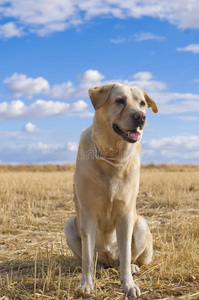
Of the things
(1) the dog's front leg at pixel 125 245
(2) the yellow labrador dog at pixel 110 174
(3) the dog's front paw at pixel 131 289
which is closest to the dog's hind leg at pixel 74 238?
(2) the yellow labrador dog at pixel 110 174

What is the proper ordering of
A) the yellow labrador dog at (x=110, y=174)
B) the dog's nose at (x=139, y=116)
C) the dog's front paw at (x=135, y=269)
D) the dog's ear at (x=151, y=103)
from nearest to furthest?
the dog's nose at (x=139, y=116) → the yellow labrador dog at (x=110, y=174) → the dog's ear at (x=151, y=103) → the dog's front paw at (x=135, y=269)

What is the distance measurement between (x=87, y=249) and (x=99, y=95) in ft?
4.95

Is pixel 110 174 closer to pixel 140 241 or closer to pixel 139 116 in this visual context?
pixel 139 116

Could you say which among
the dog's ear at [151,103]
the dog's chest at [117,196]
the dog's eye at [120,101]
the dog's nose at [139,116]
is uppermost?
the dog's ear at [151,103]

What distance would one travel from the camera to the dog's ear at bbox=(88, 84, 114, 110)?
325 centimetres

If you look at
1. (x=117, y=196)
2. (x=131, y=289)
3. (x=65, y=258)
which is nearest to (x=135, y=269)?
(x=131, y=289)

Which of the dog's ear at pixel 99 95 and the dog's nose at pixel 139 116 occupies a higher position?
the dog's ear at pixel 99 95

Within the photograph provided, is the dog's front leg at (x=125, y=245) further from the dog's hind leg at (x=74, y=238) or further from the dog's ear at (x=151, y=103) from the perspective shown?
the dog's ear at (x=151, y=103)

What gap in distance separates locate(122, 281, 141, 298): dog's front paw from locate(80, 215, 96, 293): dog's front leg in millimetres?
330

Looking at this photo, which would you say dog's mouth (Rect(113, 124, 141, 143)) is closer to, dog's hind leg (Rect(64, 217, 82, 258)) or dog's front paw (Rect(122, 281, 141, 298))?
dog's hind leg (Rect(64, 217, 82, 258))

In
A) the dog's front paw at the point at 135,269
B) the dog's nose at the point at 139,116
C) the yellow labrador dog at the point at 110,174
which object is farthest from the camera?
the dog's front paw at the point at 135,269

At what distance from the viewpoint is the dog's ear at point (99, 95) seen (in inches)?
128

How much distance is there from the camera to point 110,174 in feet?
10.7

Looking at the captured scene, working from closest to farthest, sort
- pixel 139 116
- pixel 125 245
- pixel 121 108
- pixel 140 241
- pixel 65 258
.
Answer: pixel 139 116
pixel 121 108
pixel 125 245
pixel 140 241
pixel 65 258
